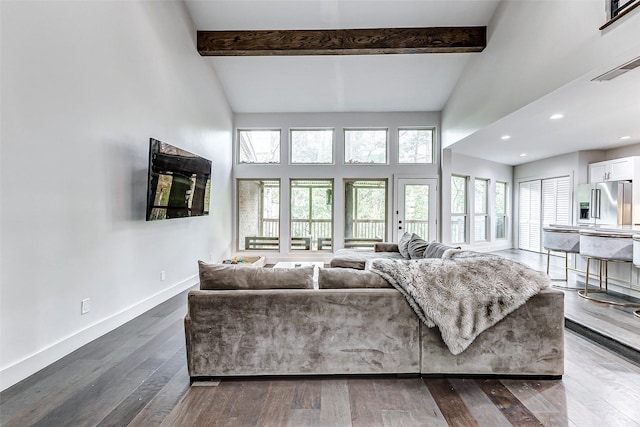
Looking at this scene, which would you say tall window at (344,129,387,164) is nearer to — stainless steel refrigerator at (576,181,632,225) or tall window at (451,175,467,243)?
tall window at (451,175,467,243)

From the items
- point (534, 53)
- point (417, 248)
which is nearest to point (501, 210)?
point (417, 248)

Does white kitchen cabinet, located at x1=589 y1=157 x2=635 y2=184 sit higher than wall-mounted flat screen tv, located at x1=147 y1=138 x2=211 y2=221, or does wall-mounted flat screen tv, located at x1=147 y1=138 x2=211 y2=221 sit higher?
white kitchen cabinet, located at x1=589 y1=157 x2=635 y2=184

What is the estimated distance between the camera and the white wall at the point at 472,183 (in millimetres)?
6734

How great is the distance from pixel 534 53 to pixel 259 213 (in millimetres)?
5503

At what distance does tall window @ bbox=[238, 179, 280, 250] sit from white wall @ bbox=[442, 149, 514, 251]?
3668 mm

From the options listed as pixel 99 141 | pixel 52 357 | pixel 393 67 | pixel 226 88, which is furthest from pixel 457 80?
pixel 52 357

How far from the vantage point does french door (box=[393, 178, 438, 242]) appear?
269 inches

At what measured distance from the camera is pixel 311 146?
22.9 ft

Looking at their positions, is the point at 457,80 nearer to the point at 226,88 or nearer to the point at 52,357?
the point at 226,88

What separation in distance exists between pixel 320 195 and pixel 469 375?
5167 mm

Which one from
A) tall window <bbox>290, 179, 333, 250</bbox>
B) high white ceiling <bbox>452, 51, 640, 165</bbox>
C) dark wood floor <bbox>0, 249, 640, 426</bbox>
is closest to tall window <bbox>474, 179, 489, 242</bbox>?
high white ceiling <bbox>452, 51, 640, 165</bbox>

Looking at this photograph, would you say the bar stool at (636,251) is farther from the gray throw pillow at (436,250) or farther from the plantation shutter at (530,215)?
the plantation shutter at (530,215)

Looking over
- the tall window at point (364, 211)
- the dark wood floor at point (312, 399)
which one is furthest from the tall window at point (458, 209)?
the dark wood floor at point (312, 399)

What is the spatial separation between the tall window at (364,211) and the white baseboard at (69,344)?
4.11 meters
